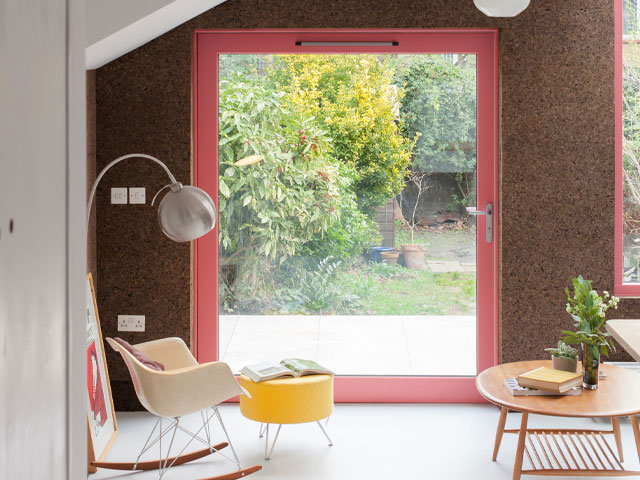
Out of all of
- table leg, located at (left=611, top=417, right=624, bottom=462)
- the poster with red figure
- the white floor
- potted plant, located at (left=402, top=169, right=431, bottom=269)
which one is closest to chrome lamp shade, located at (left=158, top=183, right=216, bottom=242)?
the poster with red figure

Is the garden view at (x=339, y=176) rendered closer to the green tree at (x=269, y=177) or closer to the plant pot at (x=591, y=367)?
the green tree at (x=269, y=177)

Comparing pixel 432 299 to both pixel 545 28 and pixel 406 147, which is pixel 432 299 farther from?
pixel 545 28

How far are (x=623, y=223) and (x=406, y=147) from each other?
1.34 meters

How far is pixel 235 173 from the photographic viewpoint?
411 cm

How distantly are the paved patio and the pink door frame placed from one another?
0.06 metres

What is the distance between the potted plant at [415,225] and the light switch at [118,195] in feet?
5.52

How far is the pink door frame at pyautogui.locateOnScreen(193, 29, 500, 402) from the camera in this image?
4.02 metres

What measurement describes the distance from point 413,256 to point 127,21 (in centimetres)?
207

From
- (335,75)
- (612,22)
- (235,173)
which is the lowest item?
(235,173)

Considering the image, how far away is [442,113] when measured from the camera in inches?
161

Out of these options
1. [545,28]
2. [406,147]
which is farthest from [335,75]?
[545,28]

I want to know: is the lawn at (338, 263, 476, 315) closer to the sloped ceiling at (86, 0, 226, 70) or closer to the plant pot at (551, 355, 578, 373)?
the plant pot at (551, 355, 578, 373)

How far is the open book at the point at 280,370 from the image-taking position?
3254 mm

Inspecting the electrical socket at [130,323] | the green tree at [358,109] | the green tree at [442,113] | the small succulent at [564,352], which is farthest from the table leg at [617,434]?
the electrical socket at [130,323]
